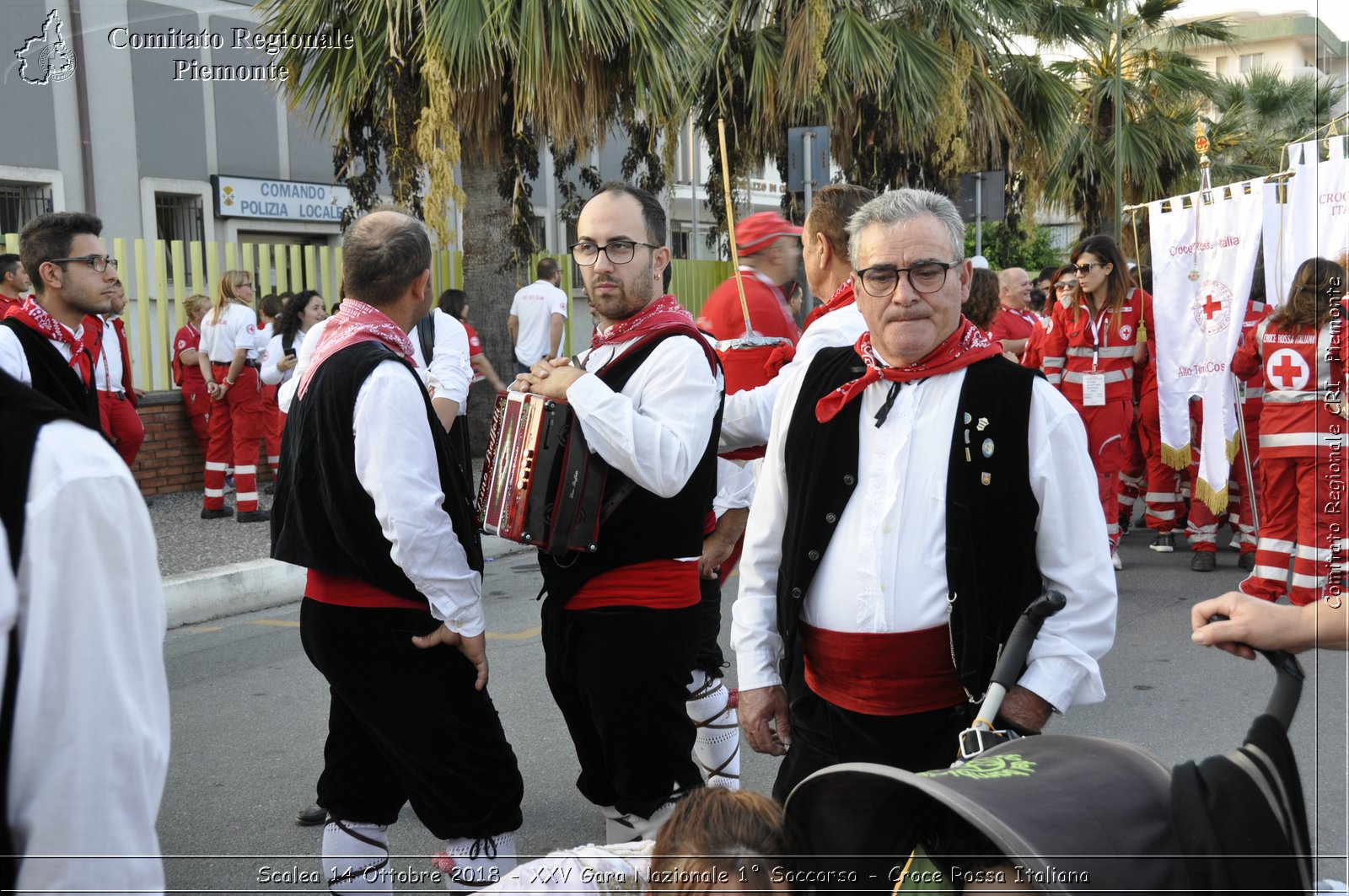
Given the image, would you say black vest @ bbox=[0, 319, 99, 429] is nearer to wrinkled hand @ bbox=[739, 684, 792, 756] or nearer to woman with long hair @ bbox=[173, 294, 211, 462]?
wrinkled hand @ bbox=[739, 684, 792, 756]

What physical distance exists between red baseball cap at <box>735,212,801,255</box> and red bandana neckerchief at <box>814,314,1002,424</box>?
7.50ft

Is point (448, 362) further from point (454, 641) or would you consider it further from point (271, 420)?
point (454, 641)

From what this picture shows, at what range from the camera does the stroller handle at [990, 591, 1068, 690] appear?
231cm

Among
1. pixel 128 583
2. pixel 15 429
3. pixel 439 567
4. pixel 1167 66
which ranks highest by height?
pixel 1167 66

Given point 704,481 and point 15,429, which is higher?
point 15,429

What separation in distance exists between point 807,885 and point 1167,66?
86.5 feet

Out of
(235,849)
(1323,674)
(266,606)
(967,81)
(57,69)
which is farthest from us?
(967,81)

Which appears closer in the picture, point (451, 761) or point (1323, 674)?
point (451, 761)

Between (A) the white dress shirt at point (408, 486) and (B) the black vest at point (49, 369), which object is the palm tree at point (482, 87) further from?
(A) the white dress shirt at point (408, 486)

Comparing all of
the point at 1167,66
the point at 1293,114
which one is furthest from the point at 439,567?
the point at 1293,114

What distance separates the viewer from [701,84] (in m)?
16.7

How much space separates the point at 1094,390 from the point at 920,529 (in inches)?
247

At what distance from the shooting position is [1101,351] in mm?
8625

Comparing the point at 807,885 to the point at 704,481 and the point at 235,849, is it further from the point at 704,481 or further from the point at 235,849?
the point at 235,849
